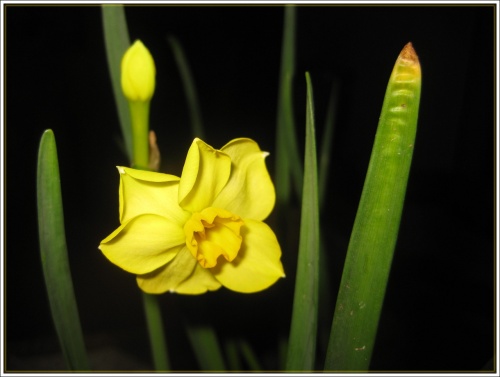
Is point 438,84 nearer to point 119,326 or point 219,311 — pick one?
point 219,311

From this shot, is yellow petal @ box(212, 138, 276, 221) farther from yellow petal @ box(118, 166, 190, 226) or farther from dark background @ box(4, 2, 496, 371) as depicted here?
dark background @ box(4, 2, 496, 371)

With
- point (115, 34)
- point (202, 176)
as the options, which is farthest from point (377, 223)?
point (115, 34)

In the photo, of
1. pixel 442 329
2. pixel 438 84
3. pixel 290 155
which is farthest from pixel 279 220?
pixel 438 84

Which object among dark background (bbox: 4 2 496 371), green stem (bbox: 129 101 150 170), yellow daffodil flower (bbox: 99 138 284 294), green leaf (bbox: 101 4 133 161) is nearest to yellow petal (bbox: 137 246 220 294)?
yellow daffodil flower (bbox: 99 138 284 294)

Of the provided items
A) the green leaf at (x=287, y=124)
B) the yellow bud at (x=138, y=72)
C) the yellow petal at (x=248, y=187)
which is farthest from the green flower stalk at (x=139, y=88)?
the green leaf at (x=287, y=124)

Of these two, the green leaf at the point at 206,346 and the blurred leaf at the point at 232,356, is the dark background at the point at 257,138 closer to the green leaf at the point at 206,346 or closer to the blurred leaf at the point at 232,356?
the blurred leaf at the point at 232,356

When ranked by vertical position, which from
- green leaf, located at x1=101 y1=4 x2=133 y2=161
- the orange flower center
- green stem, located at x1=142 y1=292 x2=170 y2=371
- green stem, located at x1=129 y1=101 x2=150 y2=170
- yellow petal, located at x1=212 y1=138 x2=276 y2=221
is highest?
green leaf, located at x1=101 y1=4 x2=133 y2=161
